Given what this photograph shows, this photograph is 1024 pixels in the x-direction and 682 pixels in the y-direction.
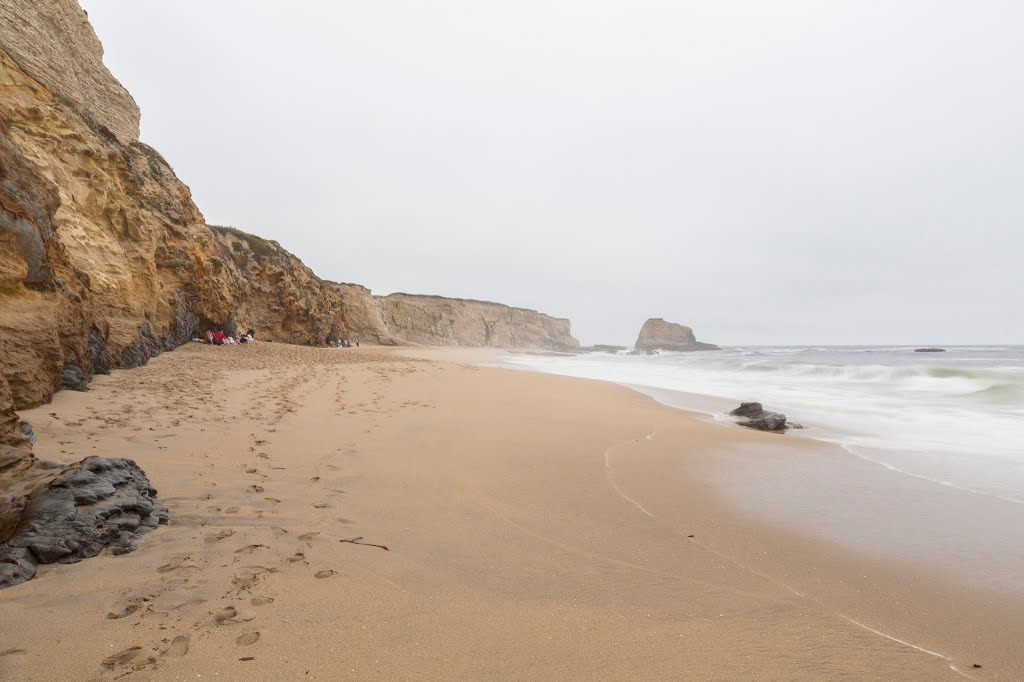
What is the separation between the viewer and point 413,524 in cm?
290

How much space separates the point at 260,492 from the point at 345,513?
0.75m

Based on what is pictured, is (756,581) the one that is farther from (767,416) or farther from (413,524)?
(767,416)

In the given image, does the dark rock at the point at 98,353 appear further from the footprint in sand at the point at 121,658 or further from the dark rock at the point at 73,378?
the footprint in sand at the point at 121,658

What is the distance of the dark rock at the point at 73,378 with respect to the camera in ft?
18.0

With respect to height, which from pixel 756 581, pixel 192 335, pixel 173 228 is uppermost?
pixel 173 228

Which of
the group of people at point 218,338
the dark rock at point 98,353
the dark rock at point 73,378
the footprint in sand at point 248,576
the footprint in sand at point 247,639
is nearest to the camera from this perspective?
the footprint in sand at point 247,639

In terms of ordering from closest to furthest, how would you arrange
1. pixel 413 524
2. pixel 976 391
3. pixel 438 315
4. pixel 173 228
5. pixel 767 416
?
pixel 413 524, pixel 767 416, pixel 976 391, pixel 173 228, pixel 438 315

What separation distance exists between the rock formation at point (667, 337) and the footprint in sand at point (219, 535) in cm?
10901

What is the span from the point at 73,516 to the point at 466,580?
200 centimetres

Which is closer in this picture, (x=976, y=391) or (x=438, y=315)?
(x=976, y=391)

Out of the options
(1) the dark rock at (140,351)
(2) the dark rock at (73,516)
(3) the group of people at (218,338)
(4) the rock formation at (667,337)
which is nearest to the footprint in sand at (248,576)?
(2) the dark rock at (73,516)

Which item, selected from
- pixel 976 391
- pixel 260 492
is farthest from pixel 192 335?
pixel 976 391

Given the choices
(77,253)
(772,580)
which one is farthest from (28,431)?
(77,253)

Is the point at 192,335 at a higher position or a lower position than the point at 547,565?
higher
